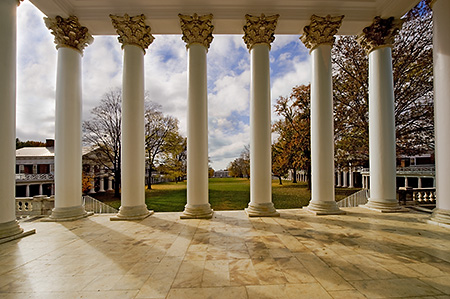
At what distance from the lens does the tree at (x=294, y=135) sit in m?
94.9

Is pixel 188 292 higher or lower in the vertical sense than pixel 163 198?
higher

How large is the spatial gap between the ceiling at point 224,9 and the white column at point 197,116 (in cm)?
244

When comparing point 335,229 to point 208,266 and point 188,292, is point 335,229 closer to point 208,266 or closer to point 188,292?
point 208,266

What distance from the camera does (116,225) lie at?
111 feet

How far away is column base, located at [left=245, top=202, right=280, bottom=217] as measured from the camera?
37312mm

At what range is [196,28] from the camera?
128 ft

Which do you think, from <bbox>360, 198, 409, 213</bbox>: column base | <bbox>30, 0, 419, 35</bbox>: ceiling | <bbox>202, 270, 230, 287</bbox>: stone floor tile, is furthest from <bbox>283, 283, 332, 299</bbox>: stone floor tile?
<bbox>30, 0, 419, 35</bbox>: ceiling

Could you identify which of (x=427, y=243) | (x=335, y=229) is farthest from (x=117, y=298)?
(x=427, y=243)

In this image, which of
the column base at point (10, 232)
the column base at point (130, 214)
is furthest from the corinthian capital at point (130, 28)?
the column base at point (10, 232)

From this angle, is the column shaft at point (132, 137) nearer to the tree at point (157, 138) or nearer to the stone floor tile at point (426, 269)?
the stone floor tile at point (426, 269)

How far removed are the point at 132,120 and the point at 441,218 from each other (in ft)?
163

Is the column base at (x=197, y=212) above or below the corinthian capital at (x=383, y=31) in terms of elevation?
below

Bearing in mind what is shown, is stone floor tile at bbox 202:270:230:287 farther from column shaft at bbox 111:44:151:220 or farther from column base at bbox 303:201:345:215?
column base at bbox 303:201:345:215

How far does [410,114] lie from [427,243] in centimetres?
5713
